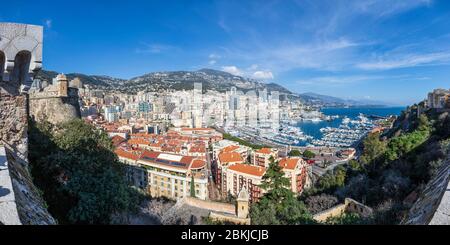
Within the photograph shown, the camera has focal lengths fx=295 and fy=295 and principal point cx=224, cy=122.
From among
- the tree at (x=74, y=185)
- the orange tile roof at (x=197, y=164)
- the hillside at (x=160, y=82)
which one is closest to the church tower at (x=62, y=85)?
the tree at (x=74, y=185)

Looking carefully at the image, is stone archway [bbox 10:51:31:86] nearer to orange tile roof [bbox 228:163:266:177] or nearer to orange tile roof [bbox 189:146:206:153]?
orange tile roof [bbox 228:163:266:177]

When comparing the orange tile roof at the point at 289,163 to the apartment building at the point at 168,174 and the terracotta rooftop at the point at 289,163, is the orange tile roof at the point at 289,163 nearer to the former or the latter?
the terracotta rooftop at the point at 289,163

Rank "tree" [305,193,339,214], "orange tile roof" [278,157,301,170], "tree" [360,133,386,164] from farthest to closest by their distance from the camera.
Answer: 1. "orange tile roof" [278,157,301,170]
2. "tree" [360,133,386,164]
3. "tree" [305,193,339,214]

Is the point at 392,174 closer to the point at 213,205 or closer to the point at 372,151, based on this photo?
the point at 213,205

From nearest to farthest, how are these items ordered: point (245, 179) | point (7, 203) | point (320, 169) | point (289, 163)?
point (7, 203)
point (245, 179)
point (289, 163)
point (320, 169)

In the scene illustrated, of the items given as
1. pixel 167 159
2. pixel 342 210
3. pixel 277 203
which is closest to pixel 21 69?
pixel 277 203

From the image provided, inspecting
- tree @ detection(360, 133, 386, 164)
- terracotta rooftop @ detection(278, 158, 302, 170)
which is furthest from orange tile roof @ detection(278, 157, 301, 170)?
tree @ detection(360, 133, 386, 164)

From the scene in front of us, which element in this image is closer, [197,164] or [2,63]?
[2,63]

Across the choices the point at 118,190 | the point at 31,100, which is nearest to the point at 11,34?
the point at 118,190

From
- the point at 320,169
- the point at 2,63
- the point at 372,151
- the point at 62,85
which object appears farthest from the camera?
the point at 320,169
